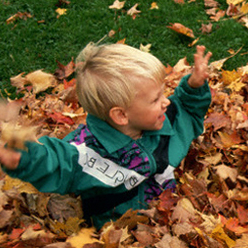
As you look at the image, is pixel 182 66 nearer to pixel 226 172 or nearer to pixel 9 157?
pixel 226 172

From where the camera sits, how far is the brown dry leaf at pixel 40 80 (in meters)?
3.36

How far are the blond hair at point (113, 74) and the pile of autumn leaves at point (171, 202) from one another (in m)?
0.38

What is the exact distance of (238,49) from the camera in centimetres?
366

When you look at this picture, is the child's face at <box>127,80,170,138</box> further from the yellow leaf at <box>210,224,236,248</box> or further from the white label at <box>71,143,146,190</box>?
the yellow leaf at <box>210,224,236,248</box>

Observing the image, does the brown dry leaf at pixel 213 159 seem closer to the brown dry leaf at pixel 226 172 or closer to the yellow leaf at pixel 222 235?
the brown dry leaf at pixel 226 172

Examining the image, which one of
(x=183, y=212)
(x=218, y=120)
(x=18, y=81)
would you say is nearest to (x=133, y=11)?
(x=18, y=81)

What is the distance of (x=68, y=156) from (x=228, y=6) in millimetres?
3413

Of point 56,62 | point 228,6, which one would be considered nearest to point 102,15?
point 56,62

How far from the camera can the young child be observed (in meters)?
1.74

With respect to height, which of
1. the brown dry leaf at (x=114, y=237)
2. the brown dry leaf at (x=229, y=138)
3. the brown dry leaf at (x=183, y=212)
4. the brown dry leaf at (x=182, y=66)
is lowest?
the brown dry leaf at (x=183, y=212)

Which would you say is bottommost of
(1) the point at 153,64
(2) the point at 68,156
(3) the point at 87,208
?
(3) the point at 87,208

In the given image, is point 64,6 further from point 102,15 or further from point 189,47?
point 189,47

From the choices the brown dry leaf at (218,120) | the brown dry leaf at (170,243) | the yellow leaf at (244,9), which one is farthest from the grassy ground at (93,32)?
the brown dry leaf at (170,243)

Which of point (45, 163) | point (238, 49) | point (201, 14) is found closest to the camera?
point (45, 163)
